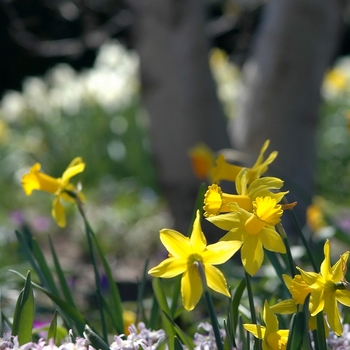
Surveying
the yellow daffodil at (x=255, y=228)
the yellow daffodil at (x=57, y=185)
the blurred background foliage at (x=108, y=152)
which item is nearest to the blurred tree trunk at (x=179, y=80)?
the blurred background foliage at (x=108, y=152)

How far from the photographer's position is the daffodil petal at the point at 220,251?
1041 millimetres

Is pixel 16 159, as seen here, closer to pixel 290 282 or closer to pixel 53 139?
pixel 53 139

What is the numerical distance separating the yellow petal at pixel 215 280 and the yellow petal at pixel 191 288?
0.02 m

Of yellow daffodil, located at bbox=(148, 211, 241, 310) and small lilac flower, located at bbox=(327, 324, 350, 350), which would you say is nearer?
yellow daffodil, located at bbox=(148, 211, 241, 310)

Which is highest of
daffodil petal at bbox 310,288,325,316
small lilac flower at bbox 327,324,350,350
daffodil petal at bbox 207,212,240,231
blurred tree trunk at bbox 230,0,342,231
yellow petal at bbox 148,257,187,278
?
blurred tree trunk at bbox 230,0,342,231

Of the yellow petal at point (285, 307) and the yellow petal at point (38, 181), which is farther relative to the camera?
the yellow petal at point (38, 181)

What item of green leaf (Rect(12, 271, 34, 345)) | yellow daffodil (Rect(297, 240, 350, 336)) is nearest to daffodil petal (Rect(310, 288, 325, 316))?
yellow daffodil (Rect(297, 240, 350, 336))

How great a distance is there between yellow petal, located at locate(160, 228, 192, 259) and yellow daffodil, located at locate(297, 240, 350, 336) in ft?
0.65

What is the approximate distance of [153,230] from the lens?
513cm

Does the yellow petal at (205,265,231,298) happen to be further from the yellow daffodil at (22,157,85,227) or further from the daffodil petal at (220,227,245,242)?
the yellow daffodil at (22,157,85,227)

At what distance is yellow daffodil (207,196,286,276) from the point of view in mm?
1060

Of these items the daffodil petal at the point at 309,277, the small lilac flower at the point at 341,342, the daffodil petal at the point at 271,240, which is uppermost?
the daffodil petal at the point at 271,240

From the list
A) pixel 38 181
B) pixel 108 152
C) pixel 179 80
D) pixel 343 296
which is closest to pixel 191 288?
pixel 343 296

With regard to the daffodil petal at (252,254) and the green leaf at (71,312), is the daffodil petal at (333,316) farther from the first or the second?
the green leaf at (71,312)
